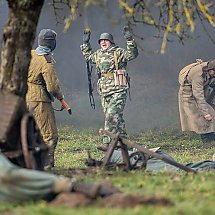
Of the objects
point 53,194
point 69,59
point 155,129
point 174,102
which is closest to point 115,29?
Result: point 69,59

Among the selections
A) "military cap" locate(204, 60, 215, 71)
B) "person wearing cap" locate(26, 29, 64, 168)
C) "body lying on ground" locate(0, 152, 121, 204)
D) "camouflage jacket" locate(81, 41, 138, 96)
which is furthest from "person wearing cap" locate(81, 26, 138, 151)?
"body lying on ground" locate(0, 152, 121, 204)

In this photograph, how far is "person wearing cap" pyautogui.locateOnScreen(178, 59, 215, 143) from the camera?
14.3 m

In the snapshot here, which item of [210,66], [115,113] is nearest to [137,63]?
[210,66]

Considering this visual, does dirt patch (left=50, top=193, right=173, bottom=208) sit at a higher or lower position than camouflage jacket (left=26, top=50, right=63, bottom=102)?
lower

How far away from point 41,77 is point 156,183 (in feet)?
13.7

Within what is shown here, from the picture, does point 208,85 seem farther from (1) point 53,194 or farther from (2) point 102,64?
(1) point 53,194

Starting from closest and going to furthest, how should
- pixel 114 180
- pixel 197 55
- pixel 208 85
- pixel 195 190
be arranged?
pixel 195 190, pixel 114 180, pixel 208 85, pixel 197 55

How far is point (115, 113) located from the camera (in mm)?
13016

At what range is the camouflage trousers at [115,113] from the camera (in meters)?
13.0

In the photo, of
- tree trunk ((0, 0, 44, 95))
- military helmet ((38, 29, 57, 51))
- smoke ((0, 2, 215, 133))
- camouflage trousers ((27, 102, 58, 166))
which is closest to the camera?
tree trunk ((0, 0, 44, 95))

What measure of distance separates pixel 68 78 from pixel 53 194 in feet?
56.3

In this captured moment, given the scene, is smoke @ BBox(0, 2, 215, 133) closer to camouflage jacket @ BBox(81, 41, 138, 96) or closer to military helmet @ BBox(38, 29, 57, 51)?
camouflage jacket @ BBox(81, 41, 138, 96)

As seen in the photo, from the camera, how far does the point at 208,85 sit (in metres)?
14.5

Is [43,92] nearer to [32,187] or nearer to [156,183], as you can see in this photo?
[156,183]
